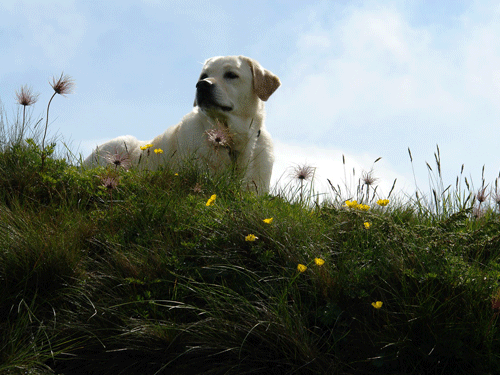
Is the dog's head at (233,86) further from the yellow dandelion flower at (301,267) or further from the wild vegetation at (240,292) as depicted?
the yellow dandelion flower at (301,267)

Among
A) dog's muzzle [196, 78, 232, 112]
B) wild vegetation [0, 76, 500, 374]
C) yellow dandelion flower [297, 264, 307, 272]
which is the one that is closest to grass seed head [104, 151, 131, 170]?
wild vegetation [0, 76, 500, 374]

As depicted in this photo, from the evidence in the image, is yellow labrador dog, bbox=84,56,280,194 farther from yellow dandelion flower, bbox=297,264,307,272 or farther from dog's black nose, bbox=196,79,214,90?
yellow dandelion flower, bbox=297,264,307,272

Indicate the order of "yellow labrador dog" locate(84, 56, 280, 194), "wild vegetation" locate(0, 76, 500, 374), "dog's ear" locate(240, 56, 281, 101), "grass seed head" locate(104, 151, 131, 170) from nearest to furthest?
"wild vegetation" locate(0, 76, 500, 374) → "grass seed head" locate(104, 151, 131, 170) → "yellow labrador dog" locate(84, 56, 280, 194) → "dog's ear" locate(240, 56, 281, 101)

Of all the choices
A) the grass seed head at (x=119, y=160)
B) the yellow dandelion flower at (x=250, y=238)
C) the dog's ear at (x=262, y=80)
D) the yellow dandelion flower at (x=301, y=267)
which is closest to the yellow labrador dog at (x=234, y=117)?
the dog's ear at (x=262, y=80)

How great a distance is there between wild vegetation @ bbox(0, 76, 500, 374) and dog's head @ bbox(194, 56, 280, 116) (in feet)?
6.24

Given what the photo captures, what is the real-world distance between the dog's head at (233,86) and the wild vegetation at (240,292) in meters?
1.90

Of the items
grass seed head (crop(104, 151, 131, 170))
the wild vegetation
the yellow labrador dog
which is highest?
the yellow labrador dog

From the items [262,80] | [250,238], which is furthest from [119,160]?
[262,80]

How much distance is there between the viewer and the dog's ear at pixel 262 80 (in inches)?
230

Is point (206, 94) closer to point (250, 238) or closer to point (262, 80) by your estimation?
point (262, 80)

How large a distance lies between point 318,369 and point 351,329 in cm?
31

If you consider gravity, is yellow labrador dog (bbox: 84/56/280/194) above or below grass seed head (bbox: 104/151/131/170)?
above

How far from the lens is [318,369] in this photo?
2492mm

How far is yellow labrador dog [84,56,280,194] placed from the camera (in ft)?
18.1
